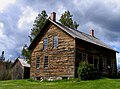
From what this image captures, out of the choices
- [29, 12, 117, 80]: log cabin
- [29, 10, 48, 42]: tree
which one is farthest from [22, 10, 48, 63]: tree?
[29, 12, 117, 80]: log cabin

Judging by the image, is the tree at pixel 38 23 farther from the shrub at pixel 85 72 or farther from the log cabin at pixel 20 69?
the shrub at pixel 85 72

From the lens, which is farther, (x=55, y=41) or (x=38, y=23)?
(x=38, y=23)

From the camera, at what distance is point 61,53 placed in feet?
96.7

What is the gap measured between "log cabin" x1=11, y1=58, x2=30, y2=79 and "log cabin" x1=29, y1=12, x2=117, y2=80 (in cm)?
1399

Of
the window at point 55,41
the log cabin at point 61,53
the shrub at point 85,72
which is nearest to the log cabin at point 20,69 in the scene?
the log cabin at point 61,53

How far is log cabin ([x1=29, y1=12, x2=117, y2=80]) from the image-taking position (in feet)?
93.0

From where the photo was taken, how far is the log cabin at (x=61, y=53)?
93.0 feet

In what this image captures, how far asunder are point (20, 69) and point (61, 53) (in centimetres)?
2013

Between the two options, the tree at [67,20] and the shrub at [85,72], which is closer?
the shrub at [85,72]

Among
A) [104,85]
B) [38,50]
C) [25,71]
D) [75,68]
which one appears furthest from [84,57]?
[25,71]

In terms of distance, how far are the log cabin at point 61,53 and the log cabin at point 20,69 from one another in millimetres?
13993

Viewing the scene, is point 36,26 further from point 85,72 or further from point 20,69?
point 85,72

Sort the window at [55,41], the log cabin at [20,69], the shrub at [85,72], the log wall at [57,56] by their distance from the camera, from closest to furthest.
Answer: the shrub at [85,72], the log wall at [57,56], the window at [55,41], the log cabin at [20,69]

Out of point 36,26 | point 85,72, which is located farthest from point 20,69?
point 85,72
